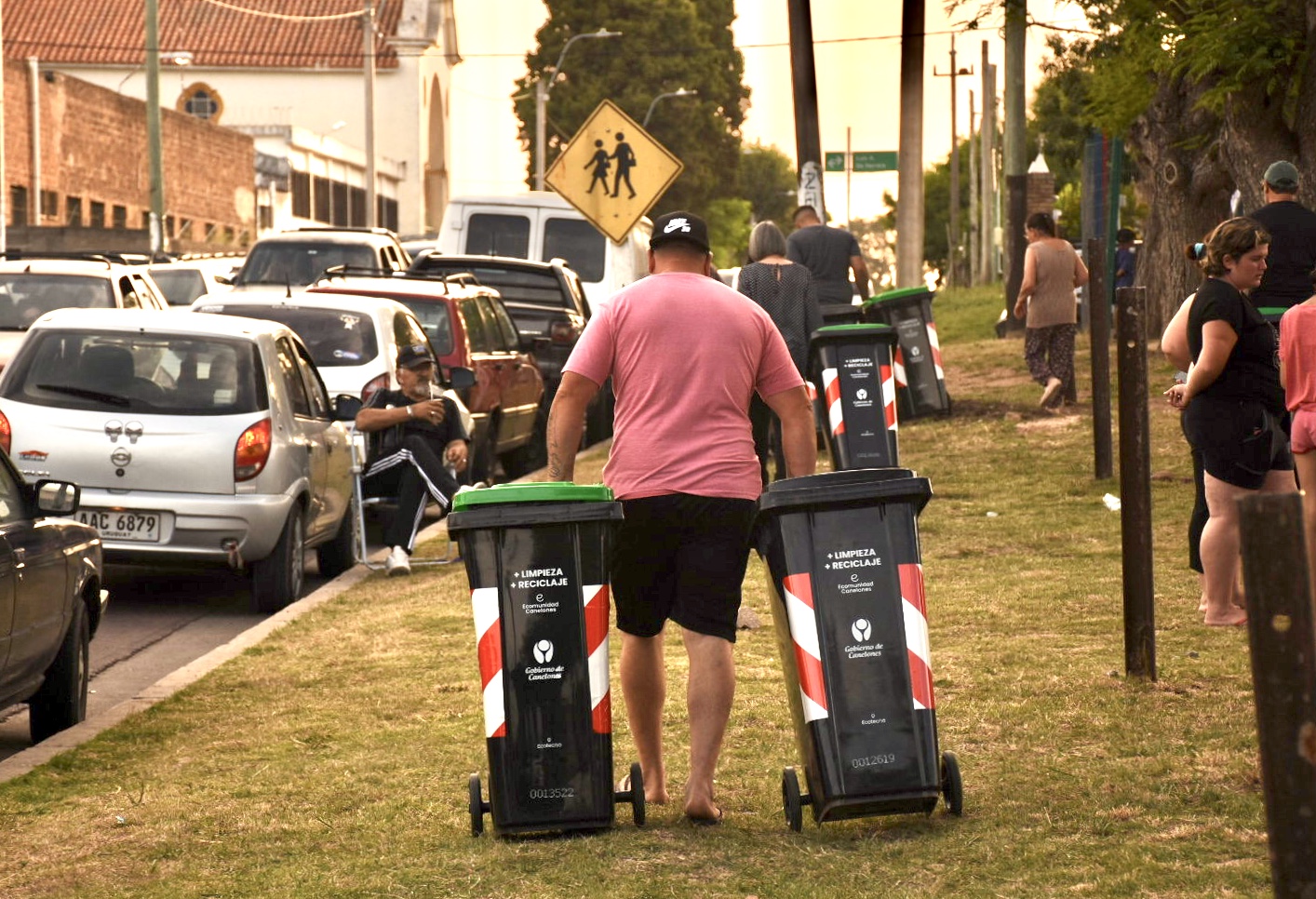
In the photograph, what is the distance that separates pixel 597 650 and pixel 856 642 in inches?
28.1

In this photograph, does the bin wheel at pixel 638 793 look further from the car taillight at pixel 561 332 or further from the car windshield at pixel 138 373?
the car taillight at pixel 561 332

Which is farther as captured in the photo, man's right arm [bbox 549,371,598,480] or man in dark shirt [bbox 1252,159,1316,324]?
man in dark shirt [bbox 1252,159,1316,324]

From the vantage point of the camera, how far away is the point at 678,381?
6410 millimetres

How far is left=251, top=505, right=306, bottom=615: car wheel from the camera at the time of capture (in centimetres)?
1204

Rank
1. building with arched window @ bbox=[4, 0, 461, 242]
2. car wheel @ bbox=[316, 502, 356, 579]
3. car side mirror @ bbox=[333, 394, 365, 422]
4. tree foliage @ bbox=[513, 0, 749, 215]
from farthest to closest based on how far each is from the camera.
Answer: building with arched window @ bbox=[4, 0, 461, 242] < tree foliage @ bbox=[513, 0, 749, 215] < car wheel @ bbox=[316, 502, 356, 579] < car side mirror @ bbox=[333, 394, 365, 422]

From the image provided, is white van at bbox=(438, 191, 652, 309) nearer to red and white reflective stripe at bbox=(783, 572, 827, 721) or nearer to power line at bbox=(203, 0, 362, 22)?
red and white reflective stripe at bbox=(783, 572, 827, 721)

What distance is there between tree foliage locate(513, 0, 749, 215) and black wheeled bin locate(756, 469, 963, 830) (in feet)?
221

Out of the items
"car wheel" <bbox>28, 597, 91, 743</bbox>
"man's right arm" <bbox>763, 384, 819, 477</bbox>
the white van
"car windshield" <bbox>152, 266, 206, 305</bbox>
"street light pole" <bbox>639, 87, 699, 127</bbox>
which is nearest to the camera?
"man's right arm" <bbox>763, 384, 819, 477</bbox>

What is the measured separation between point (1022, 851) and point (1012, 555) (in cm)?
648

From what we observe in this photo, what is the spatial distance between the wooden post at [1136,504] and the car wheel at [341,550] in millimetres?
6504

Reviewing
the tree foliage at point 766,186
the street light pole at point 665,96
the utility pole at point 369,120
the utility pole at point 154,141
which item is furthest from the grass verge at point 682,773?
the tree foliage at point 766,186

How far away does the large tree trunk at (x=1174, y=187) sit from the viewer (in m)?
23.1

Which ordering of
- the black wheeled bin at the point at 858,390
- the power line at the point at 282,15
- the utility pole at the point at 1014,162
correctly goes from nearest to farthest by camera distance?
the black wheeled bin at the point at 858,390 < the utility pole at the point at 1014,162 < the power line at the point at 282,15

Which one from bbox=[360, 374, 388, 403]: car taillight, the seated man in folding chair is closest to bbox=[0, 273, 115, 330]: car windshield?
bbox=[360, 374, 388, 403]: car taillight
